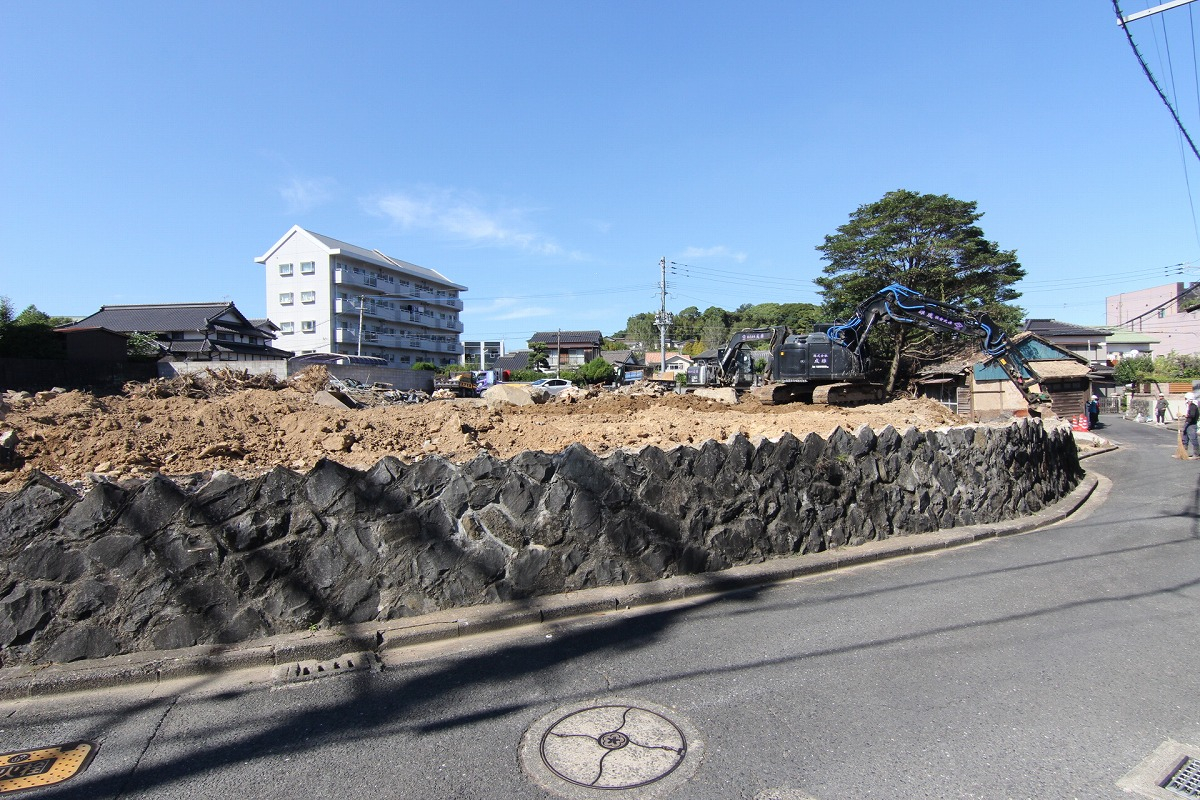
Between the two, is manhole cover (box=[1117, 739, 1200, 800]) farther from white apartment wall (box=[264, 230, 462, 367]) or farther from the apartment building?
white apartment wall (box=[264, 230, 462, 367])

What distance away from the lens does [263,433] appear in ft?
29.8

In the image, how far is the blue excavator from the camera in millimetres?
17203

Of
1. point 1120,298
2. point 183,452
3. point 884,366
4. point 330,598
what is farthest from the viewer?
point 1120,298

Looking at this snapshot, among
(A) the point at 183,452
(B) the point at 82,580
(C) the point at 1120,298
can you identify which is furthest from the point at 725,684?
(C) the point at 1120,298

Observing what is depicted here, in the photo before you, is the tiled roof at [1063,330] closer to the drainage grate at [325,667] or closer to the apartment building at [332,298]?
the apartment building at [332,298]

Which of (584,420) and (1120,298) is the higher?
(1120,298)

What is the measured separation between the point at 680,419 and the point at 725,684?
8764 millimetres

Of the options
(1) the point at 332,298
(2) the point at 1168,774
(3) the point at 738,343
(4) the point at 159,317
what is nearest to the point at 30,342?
(4) the point at 159,317

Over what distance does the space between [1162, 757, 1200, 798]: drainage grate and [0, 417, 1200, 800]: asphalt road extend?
141 mm

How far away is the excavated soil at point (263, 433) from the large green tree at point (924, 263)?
23.0 m

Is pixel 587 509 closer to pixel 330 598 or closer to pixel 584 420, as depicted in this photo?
pixel 330 598

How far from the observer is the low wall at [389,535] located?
3975mm

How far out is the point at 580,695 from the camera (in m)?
3.74

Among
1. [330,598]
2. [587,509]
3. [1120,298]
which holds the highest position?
[1120,298]
